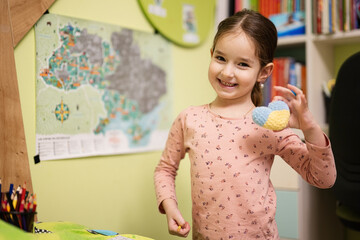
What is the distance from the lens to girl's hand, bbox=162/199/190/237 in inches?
39.4

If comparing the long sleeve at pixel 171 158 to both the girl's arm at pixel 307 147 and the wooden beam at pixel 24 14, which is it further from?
the wooden beam at pixel 24 14

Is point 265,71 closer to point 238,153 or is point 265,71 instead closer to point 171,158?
point 238,153

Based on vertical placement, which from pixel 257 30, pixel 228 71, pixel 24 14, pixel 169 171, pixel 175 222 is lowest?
pixel 175 222

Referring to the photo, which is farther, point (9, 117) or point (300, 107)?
point (9, 117)

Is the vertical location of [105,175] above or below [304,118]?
below

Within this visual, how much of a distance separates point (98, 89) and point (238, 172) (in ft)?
2.15

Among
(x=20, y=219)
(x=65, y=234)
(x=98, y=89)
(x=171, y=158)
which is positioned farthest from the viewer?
(x=98, y=89)

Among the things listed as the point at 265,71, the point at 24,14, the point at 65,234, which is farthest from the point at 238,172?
the point at 24,14

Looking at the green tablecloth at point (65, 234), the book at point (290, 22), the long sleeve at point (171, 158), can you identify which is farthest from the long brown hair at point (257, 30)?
the book at point (290, 22)

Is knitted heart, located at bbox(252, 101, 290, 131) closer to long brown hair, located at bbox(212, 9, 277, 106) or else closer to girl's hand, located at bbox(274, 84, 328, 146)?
girl's hand, located at bbox(274, 84, 328, 146)

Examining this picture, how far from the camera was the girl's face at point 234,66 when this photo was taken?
1.00 meters

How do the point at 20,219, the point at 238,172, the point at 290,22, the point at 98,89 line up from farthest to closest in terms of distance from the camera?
the point at 290,22
the point at 98,89
the point at 238,172
the point at 20,219

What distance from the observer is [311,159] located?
94 cm

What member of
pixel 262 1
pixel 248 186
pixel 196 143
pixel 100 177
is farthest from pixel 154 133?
pixel 262 1
